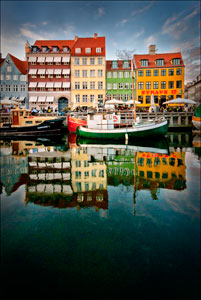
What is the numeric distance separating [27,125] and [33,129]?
2.90 feet

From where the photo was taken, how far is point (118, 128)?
22.0 meters

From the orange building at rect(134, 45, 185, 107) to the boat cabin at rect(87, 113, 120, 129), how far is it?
27024mm

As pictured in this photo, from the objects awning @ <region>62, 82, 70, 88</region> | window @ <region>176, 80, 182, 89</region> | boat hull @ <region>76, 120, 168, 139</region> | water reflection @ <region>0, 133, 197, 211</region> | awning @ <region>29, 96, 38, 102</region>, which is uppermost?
window @ <region>176, 80, 182, 89</region>

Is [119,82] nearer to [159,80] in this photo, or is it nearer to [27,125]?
[159,80]

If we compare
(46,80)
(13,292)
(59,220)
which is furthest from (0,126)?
(13,292)

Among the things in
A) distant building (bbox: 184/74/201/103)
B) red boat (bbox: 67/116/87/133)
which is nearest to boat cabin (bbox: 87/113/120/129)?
red boat (bbox: 67/116/87/133)

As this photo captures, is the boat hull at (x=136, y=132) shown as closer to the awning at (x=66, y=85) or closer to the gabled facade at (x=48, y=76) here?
the gabled facade at (x=48, y=76)

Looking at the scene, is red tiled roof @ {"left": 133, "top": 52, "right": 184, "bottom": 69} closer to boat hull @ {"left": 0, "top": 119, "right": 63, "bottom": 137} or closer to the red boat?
the red boat

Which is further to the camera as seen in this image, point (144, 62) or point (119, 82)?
point (119, 82)

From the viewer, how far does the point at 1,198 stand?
6.76m

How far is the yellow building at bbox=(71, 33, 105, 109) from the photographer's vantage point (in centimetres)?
4800

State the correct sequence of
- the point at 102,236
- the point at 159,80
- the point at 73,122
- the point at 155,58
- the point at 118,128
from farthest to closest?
the point at 155,58 < the point at 159,80 < the point at 73,122 < the point at 118,128 < the point at 102,236

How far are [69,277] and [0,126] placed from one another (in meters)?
29.1

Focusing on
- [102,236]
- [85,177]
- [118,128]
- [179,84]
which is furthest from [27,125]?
[179,84]
